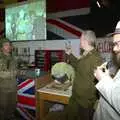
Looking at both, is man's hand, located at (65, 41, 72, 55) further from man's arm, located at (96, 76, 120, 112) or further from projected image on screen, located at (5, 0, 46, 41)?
man's arm, located at (96, 76, 120, 112)

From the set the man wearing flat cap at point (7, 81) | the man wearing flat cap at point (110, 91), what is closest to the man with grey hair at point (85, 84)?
the man wearing flat cap at point (110, 91)

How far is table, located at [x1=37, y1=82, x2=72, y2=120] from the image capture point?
289cm

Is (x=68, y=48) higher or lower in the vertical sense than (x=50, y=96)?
higher

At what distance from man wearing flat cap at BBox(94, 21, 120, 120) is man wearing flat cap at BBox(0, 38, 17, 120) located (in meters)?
1.91

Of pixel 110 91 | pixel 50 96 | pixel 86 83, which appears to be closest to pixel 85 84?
pixel 86 83

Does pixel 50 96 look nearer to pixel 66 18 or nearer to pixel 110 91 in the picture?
pixel 66 18

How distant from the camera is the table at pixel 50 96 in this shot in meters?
2.89

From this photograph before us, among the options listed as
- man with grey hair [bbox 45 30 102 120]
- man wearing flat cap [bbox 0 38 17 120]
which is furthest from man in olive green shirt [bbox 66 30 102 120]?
man wearing flat cap [bbox 0 38 17 120]

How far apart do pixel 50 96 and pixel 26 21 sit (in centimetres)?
155

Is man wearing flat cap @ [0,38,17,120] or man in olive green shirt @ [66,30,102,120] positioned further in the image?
man wearing flat cap @ [0,38,17,120]

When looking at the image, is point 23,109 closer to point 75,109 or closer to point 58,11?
point 75,109

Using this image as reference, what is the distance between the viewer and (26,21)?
12.7ft

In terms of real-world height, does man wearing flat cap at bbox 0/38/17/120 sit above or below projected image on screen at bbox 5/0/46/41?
below

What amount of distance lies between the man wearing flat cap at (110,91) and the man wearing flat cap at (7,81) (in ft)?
6.26
